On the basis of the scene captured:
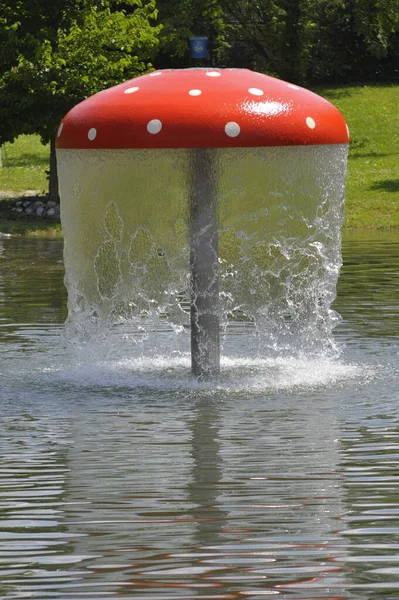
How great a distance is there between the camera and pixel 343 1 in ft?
161

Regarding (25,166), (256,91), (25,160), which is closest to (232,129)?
(256,91)

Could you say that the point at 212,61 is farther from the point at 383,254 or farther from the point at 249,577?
the point at 249,577

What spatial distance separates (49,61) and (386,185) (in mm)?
9582

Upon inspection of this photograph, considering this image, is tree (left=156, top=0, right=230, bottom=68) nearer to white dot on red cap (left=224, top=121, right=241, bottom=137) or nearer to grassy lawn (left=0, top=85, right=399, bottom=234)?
grassy lawn (left=0, top=85, right=399, bottom=234)

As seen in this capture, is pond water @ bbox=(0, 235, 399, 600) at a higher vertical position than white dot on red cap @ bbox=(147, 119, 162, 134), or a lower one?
lower

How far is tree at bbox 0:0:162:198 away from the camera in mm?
27703

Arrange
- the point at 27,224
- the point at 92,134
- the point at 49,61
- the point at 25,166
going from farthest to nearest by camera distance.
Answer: the point at 25,166, the point at 27,224, the point at 49,61, the point at 92,134

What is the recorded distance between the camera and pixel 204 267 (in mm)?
11453

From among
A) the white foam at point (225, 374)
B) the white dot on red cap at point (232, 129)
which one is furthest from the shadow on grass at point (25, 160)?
the white dot on red cap at point (232, 129)

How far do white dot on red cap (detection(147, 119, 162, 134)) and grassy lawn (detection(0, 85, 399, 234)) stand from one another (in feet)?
56.0

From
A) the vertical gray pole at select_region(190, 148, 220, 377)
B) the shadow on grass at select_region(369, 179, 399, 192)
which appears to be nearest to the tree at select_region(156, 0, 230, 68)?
the shadow on grass at select_region(369, 179, 399, 192)

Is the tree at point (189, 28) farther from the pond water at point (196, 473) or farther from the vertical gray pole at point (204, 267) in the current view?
the pond water at point (196, 473)

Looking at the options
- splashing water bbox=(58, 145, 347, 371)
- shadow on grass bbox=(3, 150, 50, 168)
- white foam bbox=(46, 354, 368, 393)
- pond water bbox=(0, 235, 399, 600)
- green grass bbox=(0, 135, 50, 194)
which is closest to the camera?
pond water bbox=(0, 235, 399, 600)

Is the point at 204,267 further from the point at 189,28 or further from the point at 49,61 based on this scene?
the point at 189,28
